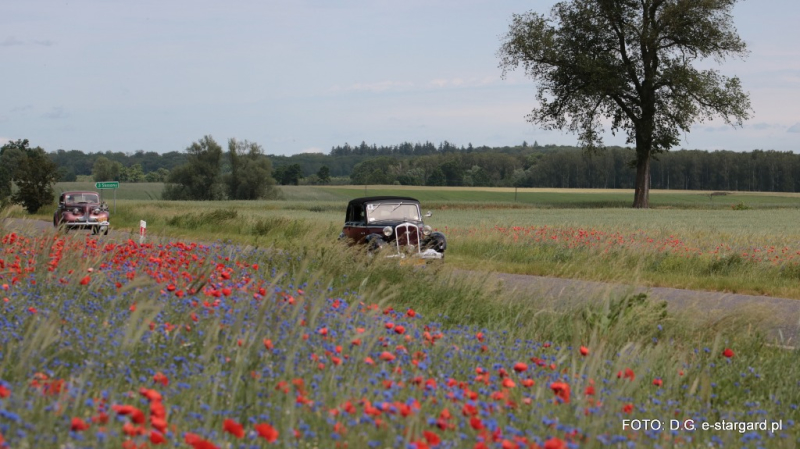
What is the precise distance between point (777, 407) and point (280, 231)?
2263cm

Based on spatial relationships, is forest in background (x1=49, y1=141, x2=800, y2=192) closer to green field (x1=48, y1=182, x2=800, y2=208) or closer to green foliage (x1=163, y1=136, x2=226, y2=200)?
green field (x1=48, y1=182, x2=800, y2=208)

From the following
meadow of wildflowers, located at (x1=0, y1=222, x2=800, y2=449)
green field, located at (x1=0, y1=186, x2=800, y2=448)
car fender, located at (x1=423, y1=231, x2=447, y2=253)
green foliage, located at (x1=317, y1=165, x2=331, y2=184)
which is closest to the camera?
meadow of wildflowers, located at (x1=0, y1=222, x2=800, y2=449)

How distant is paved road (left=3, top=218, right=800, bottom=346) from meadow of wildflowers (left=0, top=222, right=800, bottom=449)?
671mm

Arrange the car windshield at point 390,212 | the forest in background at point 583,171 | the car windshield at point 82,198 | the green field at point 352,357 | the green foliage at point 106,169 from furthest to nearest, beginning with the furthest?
the green foliage at point 106,169, the forest in background at point 583,171, the car windshield at point 82,198, the car windshield at point 390,212, the green field at point 352,357

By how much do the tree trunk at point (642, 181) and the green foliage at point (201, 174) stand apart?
53379mm

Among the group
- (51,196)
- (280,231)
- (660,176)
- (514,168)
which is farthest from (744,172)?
(280,231)

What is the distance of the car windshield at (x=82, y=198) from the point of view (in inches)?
1346

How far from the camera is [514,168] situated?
134 m

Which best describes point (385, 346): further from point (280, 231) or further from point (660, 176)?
point (660, 176)

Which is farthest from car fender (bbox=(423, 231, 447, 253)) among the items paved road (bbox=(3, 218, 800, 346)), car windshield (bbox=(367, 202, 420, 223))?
paved road (bbox=(3, 218, 800, 346))

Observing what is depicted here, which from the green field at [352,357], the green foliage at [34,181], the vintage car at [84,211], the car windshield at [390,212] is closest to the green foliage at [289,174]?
the green foliage at [34,181]

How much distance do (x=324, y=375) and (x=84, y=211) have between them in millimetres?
30582

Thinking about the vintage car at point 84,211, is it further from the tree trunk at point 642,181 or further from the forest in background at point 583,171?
the forest in background at point 583,171

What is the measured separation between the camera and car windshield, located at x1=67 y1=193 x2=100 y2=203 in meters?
34.2
